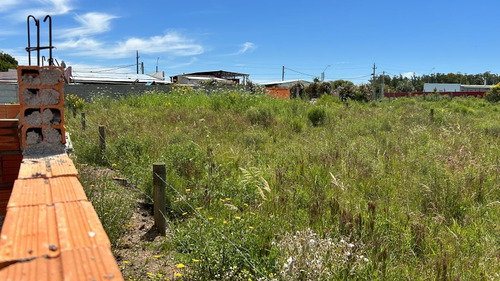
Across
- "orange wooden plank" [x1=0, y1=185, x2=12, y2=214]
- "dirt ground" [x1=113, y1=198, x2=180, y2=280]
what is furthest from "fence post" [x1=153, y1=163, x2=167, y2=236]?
"orange wooden plank" [x1=0, y1=185, x2=12, y2=214]

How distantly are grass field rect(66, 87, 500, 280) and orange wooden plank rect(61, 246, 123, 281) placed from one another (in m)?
1.83

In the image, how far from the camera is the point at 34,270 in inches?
31.4

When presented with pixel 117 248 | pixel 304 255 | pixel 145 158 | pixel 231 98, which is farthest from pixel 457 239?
pixel 231 98

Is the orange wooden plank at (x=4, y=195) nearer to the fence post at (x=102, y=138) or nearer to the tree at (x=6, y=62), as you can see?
the fence post at (x=102, y=138)

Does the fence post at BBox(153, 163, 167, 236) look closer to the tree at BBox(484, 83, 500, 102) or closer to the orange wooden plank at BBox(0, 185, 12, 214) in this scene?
the orange wooden plank at BBox(0, 185, 12, 214)

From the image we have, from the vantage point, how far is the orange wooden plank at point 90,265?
2.51ft

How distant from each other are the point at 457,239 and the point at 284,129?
7.80m

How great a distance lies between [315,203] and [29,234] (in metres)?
3.66

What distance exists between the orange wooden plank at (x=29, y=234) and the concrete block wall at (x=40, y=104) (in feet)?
5.26

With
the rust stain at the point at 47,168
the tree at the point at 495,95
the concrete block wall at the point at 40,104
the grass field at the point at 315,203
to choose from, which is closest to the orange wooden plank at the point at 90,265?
the rust stain at the point at 47,168

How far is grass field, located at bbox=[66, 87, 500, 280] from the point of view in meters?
3.19

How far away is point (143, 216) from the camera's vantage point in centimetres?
493

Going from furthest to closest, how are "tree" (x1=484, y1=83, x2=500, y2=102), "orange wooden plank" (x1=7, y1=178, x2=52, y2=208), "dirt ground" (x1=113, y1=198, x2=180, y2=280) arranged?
"tree" (x1=484, y1=83, x2=500, y2=102) → "dirt ground" (x1=113, y1=198, x2=180, y2=280) → "orange wooden plank" (x1=7, y1=178, x2=52, y2=208)

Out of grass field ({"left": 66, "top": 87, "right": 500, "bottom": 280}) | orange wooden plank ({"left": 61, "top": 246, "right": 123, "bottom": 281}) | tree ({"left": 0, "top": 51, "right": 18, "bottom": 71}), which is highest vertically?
tree ({"left": 0, "top": 51, "right": 18, "bottom": 71})
